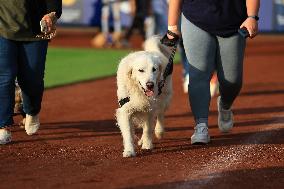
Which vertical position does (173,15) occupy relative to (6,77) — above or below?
above

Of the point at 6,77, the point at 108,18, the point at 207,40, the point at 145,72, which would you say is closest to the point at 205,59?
the point at 207,40

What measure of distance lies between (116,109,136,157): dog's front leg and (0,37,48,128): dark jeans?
119 centimetres

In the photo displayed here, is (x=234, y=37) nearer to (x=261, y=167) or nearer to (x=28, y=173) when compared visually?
(x=261, y=167)

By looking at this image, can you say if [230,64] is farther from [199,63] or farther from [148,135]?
[148,135]

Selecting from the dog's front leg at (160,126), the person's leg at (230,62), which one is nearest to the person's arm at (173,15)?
the person's leg at (230,62)

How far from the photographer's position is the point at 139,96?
27.1 ft

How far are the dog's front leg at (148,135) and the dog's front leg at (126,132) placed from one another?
24cm

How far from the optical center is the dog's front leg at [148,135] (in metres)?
8.35

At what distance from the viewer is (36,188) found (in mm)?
6480

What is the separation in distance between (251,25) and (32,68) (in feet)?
7.88

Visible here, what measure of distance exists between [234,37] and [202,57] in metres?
0.40

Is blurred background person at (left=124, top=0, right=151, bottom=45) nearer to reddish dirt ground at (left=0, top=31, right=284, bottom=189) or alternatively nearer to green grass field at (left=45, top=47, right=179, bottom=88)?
green grass field at (left=45, top=47, right=179, bottom=88)

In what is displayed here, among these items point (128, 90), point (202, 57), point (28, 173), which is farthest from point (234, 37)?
point (28, 173)

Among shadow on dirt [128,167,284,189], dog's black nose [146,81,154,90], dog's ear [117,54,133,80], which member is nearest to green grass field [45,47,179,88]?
dog's ear [117,54,133,80]
